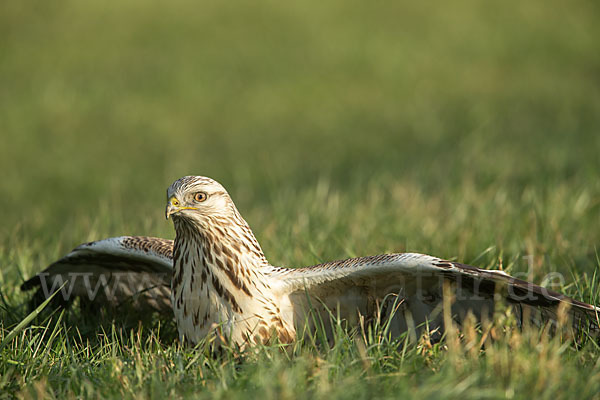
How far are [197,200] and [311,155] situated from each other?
726 cm

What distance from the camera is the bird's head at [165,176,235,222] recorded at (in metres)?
4.15

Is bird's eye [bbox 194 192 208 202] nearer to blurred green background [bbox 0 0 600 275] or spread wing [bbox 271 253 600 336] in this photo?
spread wing [bbox 271 253 600 336]

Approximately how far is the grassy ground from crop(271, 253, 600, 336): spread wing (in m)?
0.20

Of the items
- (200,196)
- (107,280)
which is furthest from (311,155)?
(200,196)

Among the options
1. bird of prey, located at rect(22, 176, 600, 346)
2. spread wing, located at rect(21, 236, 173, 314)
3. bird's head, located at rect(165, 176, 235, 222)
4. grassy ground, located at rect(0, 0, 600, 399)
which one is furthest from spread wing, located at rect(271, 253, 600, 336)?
spread wing, located at rect(21, 236, 173, 314)

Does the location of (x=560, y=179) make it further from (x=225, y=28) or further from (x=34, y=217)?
(x=225, y=28)

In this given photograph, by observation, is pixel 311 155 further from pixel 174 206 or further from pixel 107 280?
pixel 174 206

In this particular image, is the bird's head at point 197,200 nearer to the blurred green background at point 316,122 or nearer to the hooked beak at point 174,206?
the hooked beak at point 174,206

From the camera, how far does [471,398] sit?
9.88 feet

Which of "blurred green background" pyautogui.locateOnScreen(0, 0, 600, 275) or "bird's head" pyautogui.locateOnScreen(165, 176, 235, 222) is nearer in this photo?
"bird's head" pyautogui.locateOnScreen(165, 176, 235, 222)

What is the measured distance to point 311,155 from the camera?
11.4 metres

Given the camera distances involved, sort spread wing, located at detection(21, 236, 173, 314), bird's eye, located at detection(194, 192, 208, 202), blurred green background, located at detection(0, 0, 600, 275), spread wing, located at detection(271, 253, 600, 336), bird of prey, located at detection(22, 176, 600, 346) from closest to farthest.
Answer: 1. spread wing, located at detection(271, 253, 600, 336)
2. bird of prey, located at detection(22, 176, 600, 346)
3. bird's eye, located at detection(194, 192, 208, 202)
4. spread wing, located at detection(21, 236, 173, 314)
5. blurred green background, located at detection(0, 0, 600, 275)

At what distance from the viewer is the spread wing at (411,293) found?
144 inches

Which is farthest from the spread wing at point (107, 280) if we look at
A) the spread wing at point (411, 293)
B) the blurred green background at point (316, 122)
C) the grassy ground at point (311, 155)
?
the spread wing at point (411, 293)
